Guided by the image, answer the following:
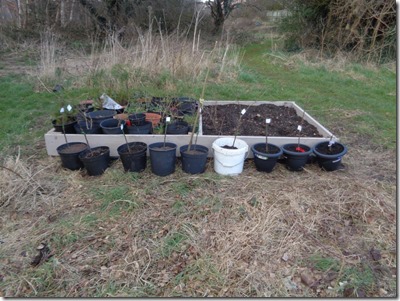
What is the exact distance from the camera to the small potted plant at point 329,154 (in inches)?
106

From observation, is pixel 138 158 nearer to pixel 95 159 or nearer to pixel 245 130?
pixel 95 159

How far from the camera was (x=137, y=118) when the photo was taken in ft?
10.8

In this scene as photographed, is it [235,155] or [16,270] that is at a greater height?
[235,155]

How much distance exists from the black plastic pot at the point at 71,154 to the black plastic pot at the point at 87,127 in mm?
224

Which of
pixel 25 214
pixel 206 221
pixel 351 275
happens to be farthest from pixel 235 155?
pixel 25 214

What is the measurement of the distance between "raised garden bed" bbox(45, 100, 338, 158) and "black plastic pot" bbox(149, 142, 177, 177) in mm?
302

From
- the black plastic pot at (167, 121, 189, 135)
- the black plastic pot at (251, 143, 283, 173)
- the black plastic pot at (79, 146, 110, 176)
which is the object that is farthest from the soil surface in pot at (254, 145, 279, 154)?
the black plastic pot at (79, 146, 110, 176)

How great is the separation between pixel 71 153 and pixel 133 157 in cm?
57

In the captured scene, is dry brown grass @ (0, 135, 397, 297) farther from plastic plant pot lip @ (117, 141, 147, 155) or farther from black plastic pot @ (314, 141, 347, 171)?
plastic plant pot lip @ (117, 141, 147, 155)

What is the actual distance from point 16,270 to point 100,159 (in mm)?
1118

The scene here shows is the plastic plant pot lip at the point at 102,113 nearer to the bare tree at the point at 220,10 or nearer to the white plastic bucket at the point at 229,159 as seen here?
the white plastic bucket at the point at 229,159

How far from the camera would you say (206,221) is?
2.12 m

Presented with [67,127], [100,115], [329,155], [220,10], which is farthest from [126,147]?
[220,10]

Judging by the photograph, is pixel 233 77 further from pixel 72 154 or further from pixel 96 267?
pixel 96 267
